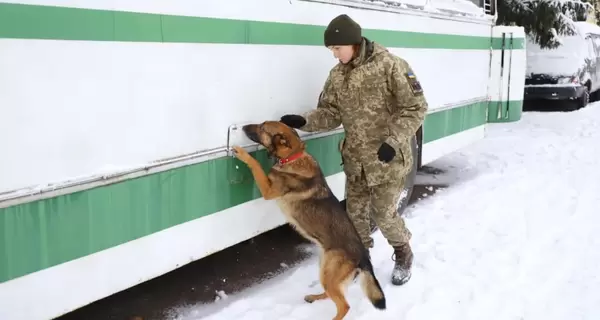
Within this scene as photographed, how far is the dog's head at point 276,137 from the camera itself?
11.3ft

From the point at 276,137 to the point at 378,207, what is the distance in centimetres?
85

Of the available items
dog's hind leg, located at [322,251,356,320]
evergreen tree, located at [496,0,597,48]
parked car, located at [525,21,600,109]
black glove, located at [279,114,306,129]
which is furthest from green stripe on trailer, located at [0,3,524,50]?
parked car, located at [525,21,600,109]

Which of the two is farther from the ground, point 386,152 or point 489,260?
point 386,152

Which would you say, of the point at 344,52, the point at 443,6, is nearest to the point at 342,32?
the point at 344,52

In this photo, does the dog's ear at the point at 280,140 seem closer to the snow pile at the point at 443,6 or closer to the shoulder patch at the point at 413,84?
the shoulder patch at the point at 413,84

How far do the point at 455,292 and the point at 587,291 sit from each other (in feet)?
2.89

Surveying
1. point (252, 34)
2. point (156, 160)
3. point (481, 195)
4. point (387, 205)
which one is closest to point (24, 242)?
point (156, 160)

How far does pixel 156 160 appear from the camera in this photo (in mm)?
2914

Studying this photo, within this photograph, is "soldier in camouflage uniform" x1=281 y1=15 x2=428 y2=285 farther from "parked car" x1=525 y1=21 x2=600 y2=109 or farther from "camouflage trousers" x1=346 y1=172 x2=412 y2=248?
"parked car" x1=525 y1=21 x2=600 y2=109

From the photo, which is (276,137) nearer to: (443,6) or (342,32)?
(342,32)

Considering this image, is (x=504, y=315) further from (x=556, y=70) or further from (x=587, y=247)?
(x=556, y=70)

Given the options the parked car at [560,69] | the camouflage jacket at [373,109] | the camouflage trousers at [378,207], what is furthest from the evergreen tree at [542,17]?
the camouflage jacket at [373,109]

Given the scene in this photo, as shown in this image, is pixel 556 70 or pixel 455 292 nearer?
pixel 455 292

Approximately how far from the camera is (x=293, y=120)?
362 centimetres
